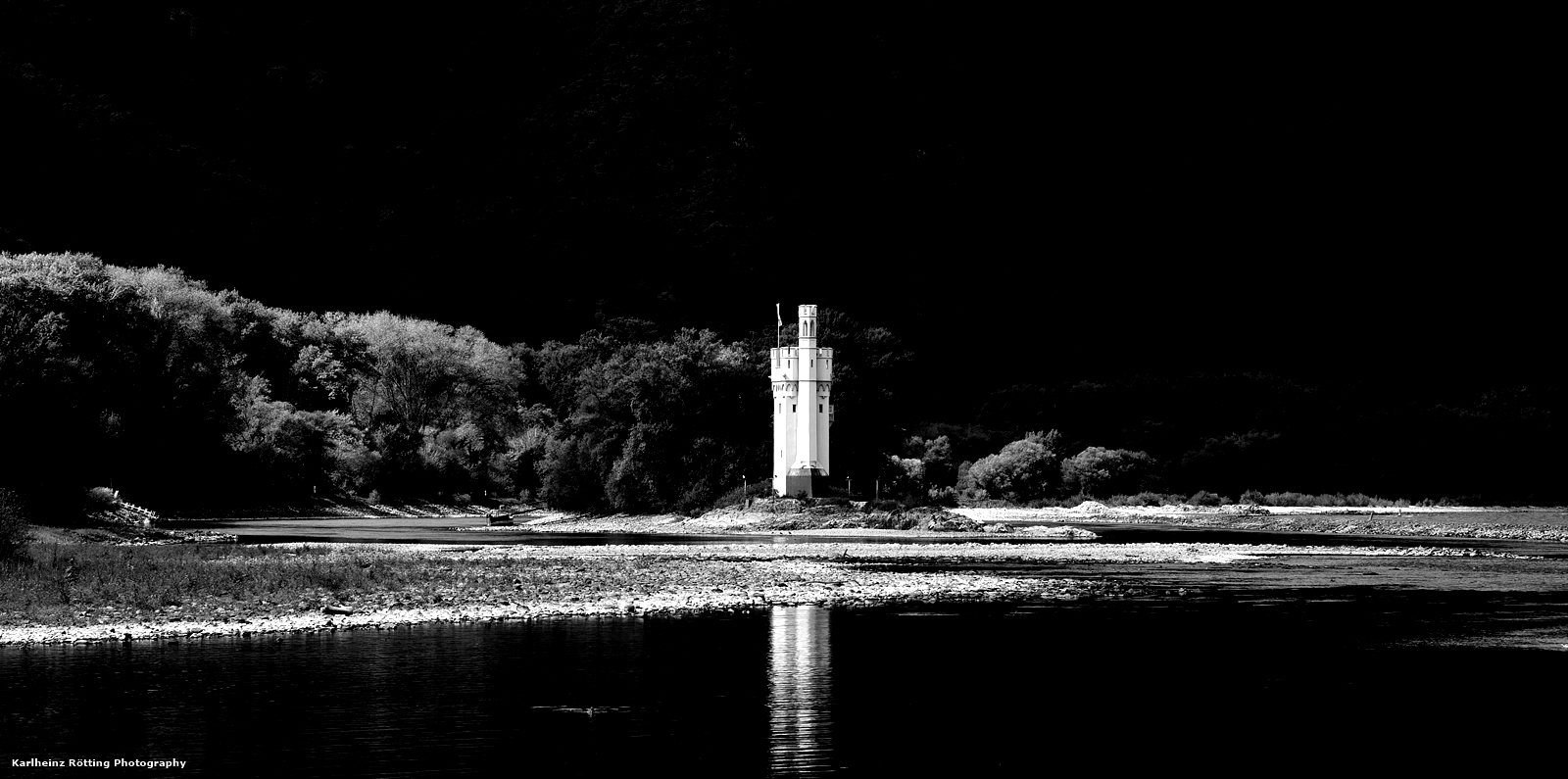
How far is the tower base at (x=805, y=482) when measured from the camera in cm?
9850

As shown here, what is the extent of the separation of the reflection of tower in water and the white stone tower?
54459mm

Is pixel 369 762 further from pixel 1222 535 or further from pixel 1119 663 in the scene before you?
pixel 1222 535

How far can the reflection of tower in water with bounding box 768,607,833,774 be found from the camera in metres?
26.0

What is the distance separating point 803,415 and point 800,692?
6746 centimetres

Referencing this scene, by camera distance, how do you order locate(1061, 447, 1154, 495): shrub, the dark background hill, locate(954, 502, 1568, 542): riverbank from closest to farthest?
locate(954, 502, 1568, 542): riverbank
locate(1061, 447, 1154, 495): shrub
the dark background hill

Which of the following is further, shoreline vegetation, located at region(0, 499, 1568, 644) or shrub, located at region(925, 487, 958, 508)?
shrub, located at region(925, 487, 958, 508)

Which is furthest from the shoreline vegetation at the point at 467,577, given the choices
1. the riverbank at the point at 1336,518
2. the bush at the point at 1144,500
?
the bush at the point at 1144,500

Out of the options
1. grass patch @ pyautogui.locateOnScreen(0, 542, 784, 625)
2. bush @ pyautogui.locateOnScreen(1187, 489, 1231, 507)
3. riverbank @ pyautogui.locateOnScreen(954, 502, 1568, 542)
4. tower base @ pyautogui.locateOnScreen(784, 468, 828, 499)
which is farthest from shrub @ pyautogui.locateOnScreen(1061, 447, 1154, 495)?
grass patch @ pyautogui.locateOnScreen(0, 542, 784, 625)

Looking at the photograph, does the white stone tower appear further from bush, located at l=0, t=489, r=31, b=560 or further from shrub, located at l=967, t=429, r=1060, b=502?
bush, located at l=0, t=489, r=31, b=560

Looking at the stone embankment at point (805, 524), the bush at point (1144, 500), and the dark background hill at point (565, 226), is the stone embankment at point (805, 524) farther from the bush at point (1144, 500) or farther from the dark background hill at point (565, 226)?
the dark background hill at point (565, 226)

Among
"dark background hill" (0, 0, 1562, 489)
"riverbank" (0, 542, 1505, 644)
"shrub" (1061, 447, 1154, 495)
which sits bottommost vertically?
"riverbank" (0, 542, 1505, 644)

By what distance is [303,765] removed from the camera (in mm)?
23922

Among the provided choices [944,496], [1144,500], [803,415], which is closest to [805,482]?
[803,415]

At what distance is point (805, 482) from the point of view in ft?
324
